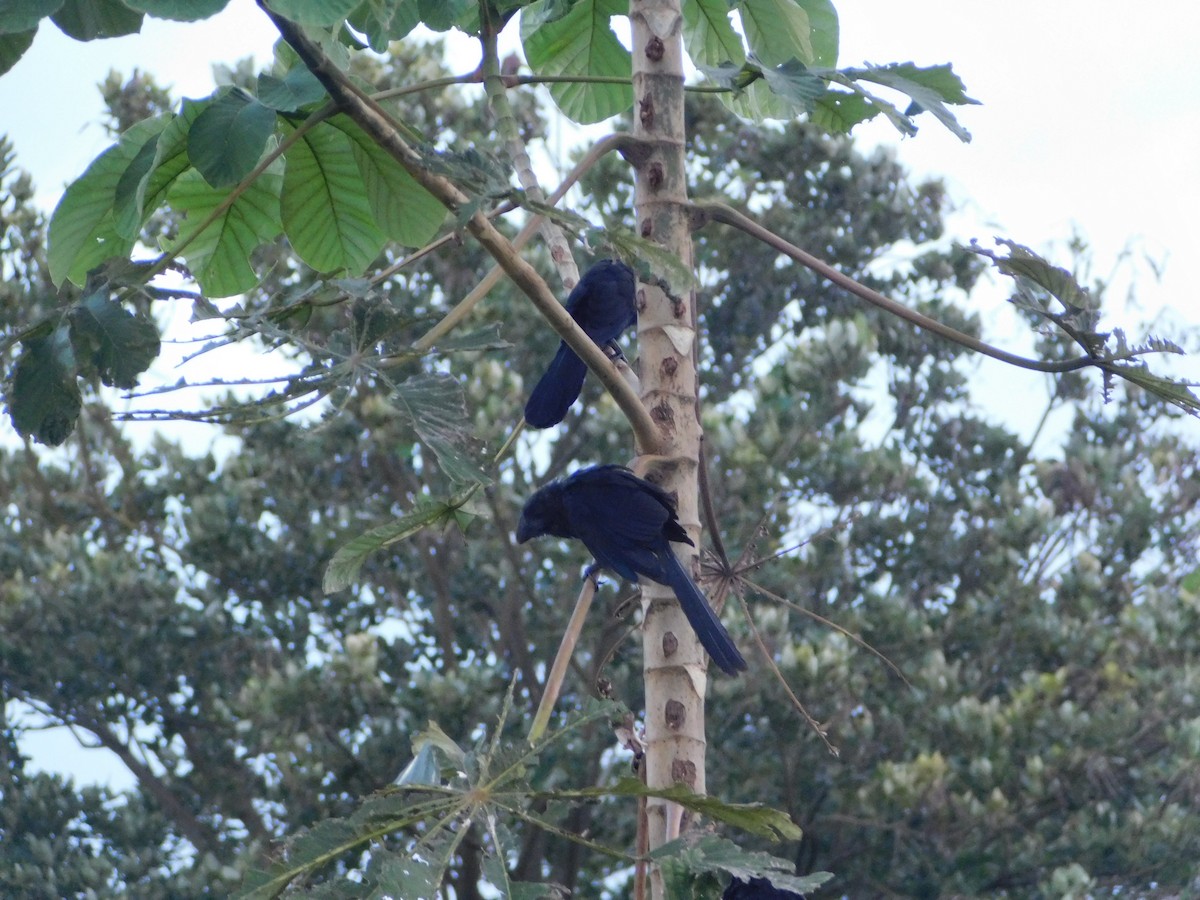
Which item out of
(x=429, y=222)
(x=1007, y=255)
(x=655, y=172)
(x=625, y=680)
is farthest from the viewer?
(x=625, y=680)

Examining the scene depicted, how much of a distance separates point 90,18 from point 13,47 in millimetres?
121

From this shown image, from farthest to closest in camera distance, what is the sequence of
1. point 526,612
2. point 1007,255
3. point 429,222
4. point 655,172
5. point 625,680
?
1. point 526,612
2. point 625,680
3. point 429,222
4. point 655,172
5. point 1007,255

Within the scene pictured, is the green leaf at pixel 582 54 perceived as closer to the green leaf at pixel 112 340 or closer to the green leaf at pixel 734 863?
the green leaf at pixel 112 340

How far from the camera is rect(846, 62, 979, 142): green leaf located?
6.10 feet

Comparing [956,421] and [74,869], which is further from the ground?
[956,421]

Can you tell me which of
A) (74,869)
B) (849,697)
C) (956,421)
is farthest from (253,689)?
(956,421)

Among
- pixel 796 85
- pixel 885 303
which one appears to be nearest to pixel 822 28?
pixel 796 85

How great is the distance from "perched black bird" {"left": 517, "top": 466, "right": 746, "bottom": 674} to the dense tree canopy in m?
3.68

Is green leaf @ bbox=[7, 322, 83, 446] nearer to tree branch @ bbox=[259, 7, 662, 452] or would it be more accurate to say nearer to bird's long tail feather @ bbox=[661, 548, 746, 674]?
tree branch @ bbox=[259, 7, 662, 452]

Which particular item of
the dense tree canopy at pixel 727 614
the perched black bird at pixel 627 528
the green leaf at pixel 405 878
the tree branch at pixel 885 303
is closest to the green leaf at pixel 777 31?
the tree branch at pixel 885 303

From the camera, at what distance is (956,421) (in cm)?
823

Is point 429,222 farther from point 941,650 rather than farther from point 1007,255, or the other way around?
point 941,650

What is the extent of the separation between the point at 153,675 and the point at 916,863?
14.0ft

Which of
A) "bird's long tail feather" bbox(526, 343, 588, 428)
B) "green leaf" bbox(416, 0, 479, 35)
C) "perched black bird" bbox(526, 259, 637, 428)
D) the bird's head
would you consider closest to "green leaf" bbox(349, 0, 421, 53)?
"green leaf" bbox(416, 0, 479, 35)
